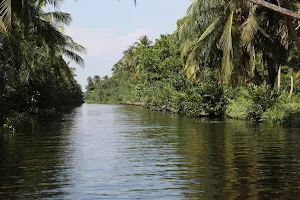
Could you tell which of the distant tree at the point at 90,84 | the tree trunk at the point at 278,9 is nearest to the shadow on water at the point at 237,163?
the tree trunk at the point at 278,9

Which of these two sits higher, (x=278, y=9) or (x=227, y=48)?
(x=227, y=48)

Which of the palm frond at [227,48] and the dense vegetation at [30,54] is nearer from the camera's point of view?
the dense vegetation at [30,54]

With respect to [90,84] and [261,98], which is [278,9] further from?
[90,84]

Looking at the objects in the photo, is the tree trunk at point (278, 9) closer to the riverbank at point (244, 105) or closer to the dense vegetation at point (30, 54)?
the dense vegetation at point (30, 54)

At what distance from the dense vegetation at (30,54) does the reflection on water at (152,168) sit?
4175 mm

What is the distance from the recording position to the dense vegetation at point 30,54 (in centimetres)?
1592

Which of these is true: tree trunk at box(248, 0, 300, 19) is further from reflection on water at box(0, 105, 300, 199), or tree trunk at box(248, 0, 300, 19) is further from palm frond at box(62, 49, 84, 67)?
palm frond at box(62, 49, 84, 67)

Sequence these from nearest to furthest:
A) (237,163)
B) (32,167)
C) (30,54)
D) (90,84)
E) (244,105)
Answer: (32,167)
(237,163)
(244,105)
(30,54)
(90,84)

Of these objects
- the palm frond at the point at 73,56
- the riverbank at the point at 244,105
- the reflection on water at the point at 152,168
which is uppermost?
the palm frond at the point at 73,56

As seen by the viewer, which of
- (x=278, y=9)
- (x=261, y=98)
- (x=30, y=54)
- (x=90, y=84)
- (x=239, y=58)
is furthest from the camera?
(x=90, y=84)

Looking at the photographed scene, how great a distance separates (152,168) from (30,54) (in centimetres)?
1917

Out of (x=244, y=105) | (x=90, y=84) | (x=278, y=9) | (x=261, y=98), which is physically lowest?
(x=244, y=105)

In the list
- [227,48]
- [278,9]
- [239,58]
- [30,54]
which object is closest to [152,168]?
[278,9]

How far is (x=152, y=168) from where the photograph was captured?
9.37 meters
